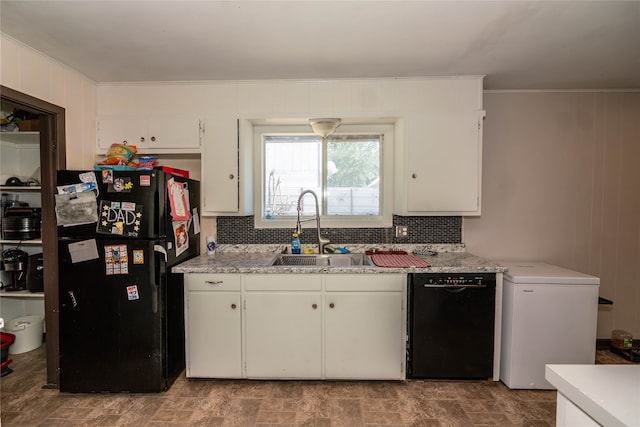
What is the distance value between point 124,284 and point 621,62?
3.79 m

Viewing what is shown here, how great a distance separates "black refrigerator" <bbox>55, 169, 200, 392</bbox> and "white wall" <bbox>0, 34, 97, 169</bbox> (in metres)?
0.49

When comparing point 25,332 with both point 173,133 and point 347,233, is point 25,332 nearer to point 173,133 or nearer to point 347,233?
point 173,133

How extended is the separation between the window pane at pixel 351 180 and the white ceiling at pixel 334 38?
26.4 inches

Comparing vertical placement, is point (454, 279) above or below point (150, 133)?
below

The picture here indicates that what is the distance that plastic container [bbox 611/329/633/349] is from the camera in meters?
2.64

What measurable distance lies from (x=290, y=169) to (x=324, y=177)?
325 millimetres

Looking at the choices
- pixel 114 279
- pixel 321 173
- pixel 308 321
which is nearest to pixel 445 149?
pixel 321 173

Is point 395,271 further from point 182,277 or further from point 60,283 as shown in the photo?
point 60,283

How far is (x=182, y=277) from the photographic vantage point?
231 cm

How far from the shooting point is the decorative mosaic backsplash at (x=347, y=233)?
2781 mm

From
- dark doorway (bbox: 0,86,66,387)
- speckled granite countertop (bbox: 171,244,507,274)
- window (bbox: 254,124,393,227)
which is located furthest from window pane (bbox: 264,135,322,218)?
dark doorway (bbox: 0,86,66,387)

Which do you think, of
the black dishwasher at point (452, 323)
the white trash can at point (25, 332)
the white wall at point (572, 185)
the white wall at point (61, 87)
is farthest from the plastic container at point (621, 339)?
the white trash can at point (25, 332)

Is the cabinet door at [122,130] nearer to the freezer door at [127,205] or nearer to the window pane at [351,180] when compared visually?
the freezer door at [127,205]

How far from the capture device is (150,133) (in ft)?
8.47
